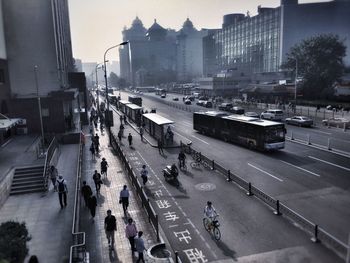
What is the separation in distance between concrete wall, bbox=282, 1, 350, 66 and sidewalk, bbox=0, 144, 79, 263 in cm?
13023

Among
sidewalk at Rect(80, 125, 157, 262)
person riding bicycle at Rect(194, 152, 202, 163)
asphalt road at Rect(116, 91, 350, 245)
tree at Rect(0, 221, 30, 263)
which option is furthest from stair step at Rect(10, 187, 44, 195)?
asphalt road at Rect(116, 91, 350, 245)

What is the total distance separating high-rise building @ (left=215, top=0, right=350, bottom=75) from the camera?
134750mm

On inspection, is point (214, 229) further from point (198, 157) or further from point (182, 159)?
point (198, 157)

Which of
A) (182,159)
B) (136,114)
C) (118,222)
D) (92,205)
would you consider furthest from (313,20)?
(92,205)

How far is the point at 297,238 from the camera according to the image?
14594 mm

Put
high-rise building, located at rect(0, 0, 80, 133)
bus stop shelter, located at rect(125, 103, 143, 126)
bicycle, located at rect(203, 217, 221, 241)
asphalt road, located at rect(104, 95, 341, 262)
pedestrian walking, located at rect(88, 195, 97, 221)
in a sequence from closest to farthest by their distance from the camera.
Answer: asphalt road, located at rect(104, 95, 341, 262) < bicycle, located at rect(203, 217, 221, 241) < pedestrian walking, located at rect(88, 195, 97, 221) < high-rise building, located at rect(0, 0, 80, 133) < bus stop shelter, located at rect(125, 103, 143, 126)

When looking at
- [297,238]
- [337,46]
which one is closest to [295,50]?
[337,46]

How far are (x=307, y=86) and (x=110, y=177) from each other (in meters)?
61.7

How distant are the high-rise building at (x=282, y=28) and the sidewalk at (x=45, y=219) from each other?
112 m

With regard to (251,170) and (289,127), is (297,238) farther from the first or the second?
(289,127)

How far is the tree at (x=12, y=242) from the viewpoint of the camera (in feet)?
36.3

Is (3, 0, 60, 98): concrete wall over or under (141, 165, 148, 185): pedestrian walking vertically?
over

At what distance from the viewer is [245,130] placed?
3338 centimetres

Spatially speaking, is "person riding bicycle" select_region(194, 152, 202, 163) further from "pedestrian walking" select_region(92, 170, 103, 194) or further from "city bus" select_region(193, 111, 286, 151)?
"pedestrian walking" select_region(92, 170, 103, 194)
